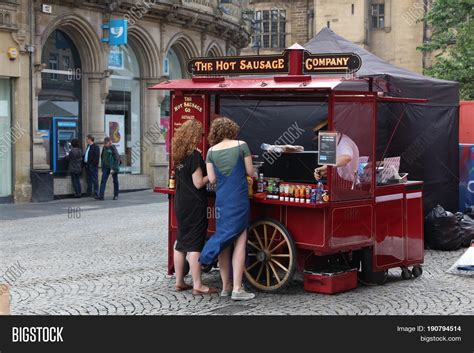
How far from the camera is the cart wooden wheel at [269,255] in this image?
8.41m

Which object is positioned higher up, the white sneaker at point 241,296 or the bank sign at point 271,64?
the bank sign at point 271,64

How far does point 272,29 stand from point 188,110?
54.8 metres

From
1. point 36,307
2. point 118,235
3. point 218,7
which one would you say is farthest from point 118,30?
point 36,307

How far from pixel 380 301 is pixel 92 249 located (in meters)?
5.11

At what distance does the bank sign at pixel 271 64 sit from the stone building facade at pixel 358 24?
2009 inches

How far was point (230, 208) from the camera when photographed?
820 cm

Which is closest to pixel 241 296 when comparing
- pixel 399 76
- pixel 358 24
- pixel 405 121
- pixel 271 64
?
pixel 271 64

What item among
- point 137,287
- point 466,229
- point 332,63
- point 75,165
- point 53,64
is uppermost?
point 53,64

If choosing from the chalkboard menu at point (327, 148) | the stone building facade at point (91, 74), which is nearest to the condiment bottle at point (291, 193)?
the chalkboard menu at point (327, 148)

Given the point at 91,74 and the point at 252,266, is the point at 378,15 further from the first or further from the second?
the point at 252,266

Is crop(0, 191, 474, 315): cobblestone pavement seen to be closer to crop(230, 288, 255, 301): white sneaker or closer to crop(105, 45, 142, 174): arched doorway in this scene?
crop(230, 288, 255, 301): white sneaker

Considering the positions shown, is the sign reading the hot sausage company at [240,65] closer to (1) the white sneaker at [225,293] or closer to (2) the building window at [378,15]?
(1) the white sneaker at [225,293]

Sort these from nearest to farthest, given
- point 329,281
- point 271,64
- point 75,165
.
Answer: point 329,281 < point 271,64 < point 75,165
